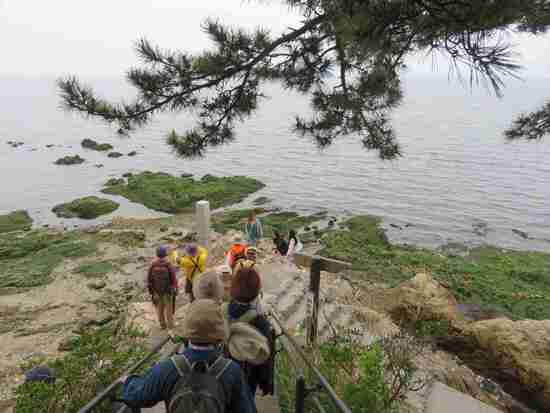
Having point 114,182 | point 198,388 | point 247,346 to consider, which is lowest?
point 114,182

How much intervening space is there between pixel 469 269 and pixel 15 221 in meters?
27.9

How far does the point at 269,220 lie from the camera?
75.5ft

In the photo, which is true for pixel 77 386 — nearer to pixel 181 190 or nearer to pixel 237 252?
pixel 237 252

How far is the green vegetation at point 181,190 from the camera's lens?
26562mm

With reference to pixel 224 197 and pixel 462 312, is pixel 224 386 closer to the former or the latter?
pixel 462 312

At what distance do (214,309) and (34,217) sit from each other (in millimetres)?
28512

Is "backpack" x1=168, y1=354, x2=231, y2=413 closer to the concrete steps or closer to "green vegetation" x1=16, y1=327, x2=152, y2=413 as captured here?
"green vegetation" x1=16, y1=327, x2=152, y2=413

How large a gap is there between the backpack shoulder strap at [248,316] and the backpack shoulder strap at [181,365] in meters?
1.07

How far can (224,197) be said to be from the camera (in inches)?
1099

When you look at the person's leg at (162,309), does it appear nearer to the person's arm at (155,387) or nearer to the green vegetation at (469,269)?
the person's arm at (155,387)

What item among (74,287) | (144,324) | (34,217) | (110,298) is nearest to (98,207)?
(34,217)

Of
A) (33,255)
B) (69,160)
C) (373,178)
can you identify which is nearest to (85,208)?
(33,255)

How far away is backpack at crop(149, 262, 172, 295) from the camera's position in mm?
6094

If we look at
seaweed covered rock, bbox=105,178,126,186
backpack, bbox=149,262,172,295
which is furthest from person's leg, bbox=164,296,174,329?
seaweed covered rock, bbox=105,178,126,186
